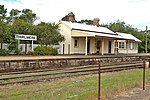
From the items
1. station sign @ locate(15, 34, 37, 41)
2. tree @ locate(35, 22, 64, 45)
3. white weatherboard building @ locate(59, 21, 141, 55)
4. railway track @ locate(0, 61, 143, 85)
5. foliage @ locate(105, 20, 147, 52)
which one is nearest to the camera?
railway track @ locate(0, 61, 143, 85)

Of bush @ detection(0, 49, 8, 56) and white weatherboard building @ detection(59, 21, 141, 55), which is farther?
white weatherboard building @ detection(59, 21, 141, 55)

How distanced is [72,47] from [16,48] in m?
10.7

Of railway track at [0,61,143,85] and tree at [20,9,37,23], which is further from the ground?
tree at [20,9,37,23]

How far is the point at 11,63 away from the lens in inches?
796

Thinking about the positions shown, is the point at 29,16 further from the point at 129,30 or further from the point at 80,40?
the point at 80,40

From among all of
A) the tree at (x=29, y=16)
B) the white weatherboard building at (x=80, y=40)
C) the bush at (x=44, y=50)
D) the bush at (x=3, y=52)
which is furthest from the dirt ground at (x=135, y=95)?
the tree at (x=29, y=16)

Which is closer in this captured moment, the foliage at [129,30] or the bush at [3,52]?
the bush at [3,52]

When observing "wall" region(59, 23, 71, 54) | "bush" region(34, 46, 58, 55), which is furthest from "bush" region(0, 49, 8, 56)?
"wall" region(59, 23, 71, 54)

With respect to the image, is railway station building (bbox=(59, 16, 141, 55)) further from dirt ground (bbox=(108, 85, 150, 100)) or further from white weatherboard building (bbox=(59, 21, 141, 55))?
dirt ground (bbox=(108, 85, 150, 100))

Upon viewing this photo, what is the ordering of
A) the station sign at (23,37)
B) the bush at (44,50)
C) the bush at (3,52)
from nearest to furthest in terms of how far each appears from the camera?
1. the bush at (3,52)
2. the station sign at (23,37)
3. the bush at (44,50)

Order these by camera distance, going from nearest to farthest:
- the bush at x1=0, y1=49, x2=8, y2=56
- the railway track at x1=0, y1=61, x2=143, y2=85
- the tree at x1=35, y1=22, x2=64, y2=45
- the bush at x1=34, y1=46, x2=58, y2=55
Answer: the railway track at x1=0, y1=61, x2=143, y2=85
the bush at x1=0, y1=49, x2=8, y2=56
the bush at x1=34, y1=46, x2=58, y2=55
the tree at x1=35, y1=22, x2=64, y2=45

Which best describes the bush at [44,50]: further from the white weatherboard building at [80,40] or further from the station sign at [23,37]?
the white weatherboard building at [80,40]

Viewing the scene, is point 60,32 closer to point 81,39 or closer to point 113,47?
point 81,39

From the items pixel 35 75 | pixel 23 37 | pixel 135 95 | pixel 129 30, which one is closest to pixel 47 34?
pixel 23 37
